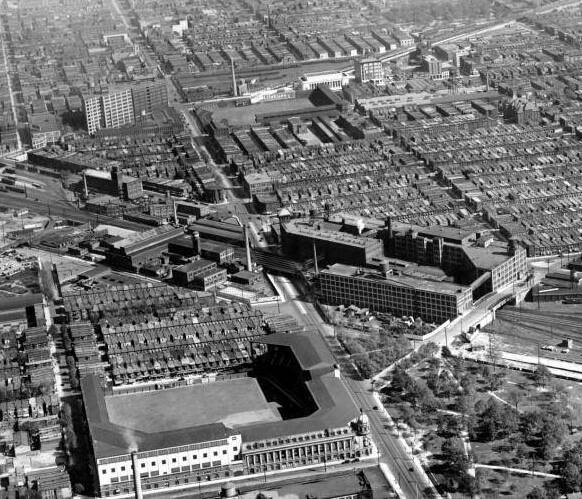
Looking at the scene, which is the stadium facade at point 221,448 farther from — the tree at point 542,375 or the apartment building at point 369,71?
the apartment building at point 369,71

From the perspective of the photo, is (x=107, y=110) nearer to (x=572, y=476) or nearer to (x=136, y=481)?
(x=136, y=481)

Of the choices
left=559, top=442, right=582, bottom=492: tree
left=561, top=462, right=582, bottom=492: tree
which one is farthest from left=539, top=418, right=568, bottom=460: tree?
left=561, top=462, right=582, bottom=492: tree

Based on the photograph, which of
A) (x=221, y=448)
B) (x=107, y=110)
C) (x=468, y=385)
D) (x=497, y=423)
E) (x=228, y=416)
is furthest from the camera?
(x=107, y=110)

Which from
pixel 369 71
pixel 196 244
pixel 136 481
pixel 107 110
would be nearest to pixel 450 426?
pixel 136 481

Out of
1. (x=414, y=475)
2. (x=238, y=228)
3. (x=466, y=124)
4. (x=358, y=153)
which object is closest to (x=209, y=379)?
(x=414, y=475)

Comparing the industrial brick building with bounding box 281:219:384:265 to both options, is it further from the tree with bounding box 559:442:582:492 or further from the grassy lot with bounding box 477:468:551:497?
the tree with bounding box 559:442:582:492

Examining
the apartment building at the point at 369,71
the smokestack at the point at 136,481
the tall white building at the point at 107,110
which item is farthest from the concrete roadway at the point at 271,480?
the apartment building at the point at 369,71

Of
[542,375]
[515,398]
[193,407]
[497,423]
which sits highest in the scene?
[497,423]
